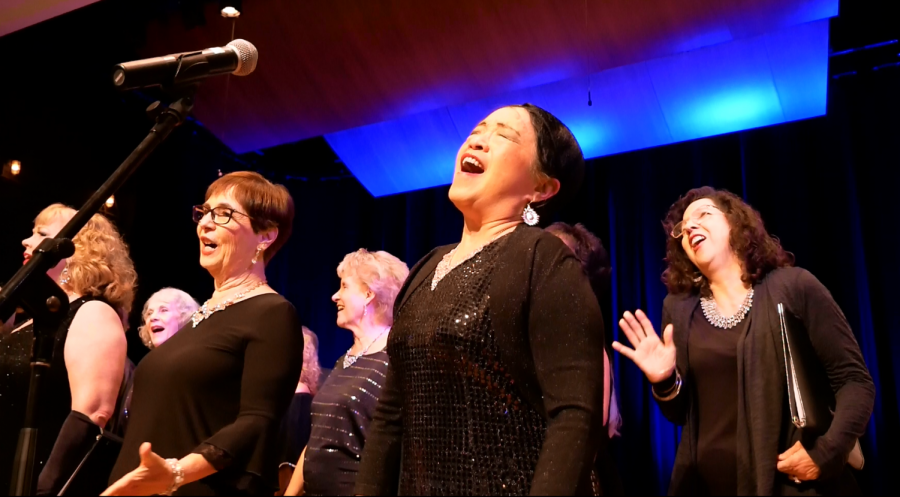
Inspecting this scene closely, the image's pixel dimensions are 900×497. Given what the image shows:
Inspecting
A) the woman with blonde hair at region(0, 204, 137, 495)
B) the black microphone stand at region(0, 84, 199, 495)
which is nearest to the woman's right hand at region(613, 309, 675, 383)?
the black microphone stand at region(0, 84, 199, 495)

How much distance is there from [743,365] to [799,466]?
322mm

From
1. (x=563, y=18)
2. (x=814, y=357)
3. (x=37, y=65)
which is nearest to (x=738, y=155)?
(x=563, y=18)

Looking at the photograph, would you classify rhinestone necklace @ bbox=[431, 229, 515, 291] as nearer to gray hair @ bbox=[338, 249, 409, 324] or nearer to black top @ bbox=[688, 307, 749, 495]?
black top @ bbox=[688, 307, 749, 495]

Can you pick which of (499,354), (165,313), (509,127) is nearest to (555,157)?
(509,127)

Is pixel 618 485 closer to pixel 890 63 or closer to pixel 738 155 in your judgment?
pixel 738 155

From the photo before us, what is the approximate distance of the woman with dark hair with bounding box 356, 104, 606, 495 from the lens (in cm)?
135

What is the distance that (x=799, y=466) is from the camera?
6.77ft

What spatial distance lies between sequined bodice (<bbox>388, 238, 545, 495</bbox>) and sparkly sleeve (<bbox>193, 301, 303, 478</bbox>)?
0.42 meters

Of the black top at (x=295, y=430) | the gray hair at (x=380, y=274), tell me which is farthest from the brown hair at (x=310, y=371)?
the gray hair at (x=380, y=274)

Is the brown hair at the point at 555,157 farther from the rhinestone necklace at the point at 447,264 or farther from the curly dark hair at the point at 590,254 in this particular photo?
the curly dark hair at the point at 590,254

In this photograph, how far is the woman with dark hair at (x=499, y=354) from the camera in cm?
135

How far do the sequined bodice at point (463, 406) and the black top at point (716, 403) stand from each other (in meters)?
1.10

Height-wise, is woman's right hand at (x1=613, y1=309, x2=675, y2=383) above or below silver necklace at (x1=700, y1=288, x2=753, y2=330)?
below

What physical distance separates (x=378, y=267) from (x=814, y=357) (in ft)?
6.12
